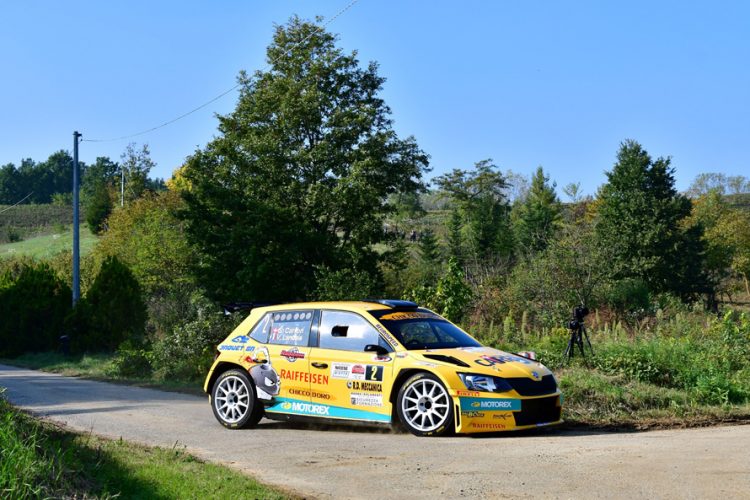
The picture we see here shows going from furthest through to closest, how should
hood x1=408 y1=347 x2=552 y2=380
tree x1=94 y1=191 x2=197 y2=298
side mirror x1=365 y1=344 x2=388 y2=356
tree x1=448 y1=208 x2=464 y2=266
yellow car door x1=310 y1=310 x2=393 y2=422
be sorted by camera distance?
tree x1=448 y1=208 x2=464 y2=266 < tree x1=94 y1=191 x2=197 y2=298 < side mirror x1=365 y1=344 x2=388 y2=356 < yellow car door x1=310 y1=310 x2=393 y2=422 < hood x1=408 y1=347 x2=552 y2=380

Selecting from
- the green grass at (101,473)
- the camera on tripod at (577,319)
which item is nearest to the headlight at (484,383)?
the green grass at (101,473)

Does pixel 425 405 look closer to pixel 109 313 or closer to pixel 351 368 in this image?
pixel 351 368

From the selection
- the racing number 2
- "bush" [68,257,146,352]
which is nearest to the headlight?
the racing number 2

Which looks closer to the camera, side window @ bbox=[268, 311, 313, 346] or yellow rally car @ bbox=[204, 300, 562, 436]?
yellow rally car @ bbox=[204, 300, 562, 436]

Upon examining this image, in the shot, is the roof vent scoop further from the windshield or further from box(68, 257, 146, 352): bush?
box(68, 257, 146, 352): bush

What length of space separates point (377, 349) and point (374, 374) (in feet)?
1.06

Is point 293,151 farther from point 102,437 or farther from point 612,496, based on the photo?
point 612,496

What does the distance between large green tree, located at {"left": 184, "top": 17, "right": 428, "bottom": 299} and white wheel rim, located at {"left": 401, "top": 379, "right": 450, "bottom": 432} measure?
20.4 meters

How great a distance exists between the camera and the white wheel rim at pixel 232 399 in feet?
35.7

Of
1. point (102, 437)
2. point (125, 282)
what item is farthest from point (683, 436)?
point (125, 282)

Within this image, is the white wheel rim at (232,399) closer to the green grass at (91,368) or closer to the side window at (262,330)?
the side window at (262,330)

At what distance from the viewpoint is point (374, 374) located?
9.92 meters

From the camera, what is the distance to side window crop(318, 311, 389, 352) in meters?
10.3

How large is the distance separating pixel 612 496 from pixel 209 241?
2684cm
